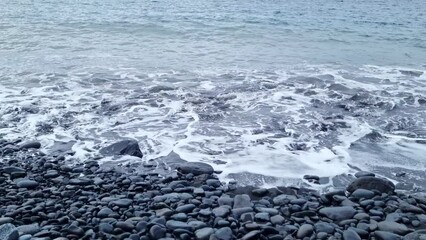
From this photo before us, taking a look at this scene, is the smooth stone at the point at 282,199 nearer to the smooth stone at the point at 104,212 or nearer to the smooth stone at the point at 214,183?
the smooth stone at the point at 214,183

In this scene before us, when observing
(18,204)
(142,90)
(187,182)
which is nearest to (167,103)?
(142,90)

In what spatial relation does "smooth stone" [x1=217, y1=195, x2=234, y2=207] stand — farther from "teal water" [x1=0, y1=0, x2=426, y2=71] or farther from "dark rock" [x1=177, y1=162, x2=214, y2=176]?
"teal water" [x1=0, y1=0, x2=426, y2=71]

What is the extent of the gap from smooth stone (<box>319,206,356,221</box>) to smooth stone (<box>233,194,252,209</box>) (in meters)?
1.00

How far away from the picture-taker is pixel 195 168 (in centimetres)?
677

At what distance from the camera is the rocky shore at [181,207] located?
4.89m

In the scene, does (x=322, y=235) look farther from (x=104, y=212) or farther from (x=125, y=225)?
(x=104, y=212)

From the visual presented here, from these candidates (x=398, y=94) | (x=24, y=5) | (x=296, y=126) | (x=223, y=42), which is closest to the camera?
(x=296, y=126)

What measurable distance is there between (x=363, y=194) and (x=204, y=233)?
102 inches

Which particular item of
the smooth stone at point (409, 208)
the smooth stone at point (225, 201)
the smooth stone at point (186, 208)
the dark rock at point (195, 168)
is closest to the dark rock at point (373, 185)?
the smooth stone at point (409, 208)

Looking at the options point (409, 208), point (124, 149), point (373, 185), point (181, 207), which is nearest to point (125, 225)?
point (181, 207)

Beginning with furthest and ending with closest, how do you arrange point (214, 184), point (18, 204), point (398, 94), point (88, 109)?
point (398, 94), point (88, 109), point (214, 184), point (18, 204)

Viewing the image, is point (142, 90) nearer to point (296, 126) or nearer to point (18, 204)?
point (296, 126)

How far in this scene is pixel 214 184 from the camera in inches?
249

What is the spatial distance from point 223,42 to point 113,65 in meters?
6.68
